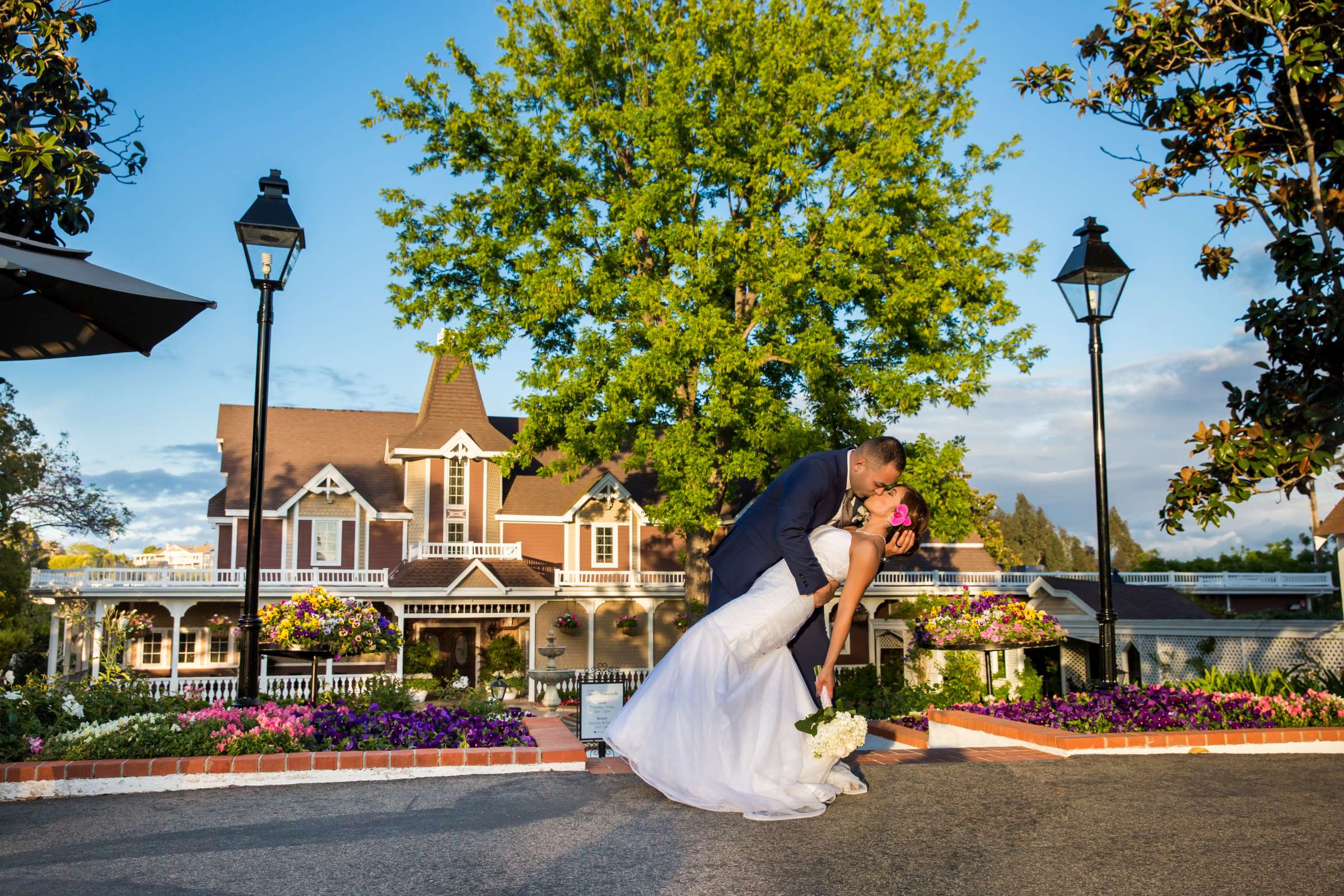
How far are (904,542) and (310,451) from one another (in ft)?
102

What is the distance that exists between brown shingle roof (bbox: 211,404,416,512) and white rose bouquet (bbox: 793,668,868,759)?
28700 mm

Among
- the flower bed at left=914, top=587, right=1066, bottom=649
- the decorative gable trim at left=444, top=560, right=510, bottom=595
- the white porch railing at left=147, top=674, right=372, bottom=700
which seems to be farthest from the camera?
the decorative gable trim at left=444, top=560, right=510, bottom=595

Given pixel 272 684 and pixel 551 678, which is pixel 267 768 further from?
pixel 272 684

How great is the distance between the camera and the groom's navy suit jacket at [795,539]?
5.23m

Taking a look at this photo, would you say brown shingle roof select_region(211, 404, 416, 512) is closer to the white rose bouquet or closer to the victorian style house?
the victorian style house

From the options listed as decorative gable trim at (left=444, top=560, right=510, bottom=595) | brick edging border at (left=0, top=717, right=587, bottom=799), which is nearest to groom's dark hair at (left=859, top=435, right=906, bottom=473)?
brick edging border at (left=0, top=717, right=587, bottom=799)

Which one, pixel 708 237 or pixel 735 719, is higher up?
pixel 708 237

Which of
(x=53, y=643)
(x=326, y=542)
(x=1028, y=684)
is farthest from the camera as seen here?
(x=326, y=542)

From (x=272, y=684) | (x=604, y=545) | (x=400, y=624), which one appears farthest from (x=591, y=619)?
(x=272, y=684)

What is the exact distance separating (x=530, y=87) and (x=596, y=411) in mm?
8038

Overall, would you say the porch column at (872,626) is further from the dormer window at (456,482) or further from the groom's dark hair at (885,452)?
the groom's dark hair at (885,452)

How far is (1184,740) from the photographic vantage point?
8156 millimetres

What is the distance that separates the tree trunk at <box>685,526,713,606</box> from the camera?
23031 millimetres

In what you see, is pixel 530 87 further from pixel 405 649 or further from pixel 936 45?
pixel 405 649
